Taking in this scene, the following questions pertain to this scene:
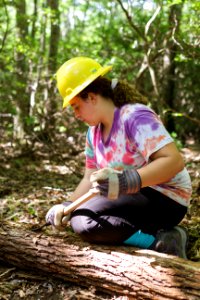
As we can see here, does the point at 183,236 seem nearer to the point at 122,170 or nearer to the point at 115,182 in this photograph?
the point at 122,170

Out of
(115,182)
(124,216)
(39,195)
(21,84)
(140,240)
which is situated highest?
(21,84)

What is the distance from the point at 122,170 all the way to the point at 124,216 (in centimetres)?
30

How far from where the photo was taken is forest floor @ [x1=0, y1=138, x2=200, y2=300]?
226 centimetres

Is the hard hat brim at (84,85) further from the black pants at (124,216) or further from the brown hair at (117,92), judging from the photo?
the black pants at (124,216)

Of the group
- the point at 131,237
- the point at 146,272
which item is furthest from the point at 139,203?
the point at 146,272

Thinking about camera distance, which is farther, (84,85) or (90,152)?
(90,152)

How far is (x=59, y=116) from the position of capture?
648 cm

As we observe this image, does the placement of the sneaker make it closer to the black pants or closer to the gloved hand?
the black pants

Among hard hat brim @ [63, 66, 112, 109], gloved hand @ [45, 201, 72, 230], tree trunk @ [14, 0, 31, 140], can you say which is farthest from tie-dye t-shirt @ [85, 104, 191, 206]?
tree trunk @ [14, 0, 31, 140]

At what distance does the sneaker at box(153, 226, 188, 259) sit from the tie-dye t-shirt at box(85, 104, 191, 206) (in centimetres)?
→ 22

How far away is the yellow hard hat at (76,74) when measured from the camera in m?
2.42

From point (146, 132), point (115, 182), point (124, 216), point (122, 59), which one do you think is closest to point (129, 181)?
point (115, 182)

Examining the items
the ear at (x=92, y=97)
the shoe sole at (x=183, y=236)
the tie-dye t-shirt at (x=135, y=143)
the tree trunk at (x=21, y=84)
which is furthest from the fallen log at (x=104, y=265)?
the tree trunk at (x=21, y=84)

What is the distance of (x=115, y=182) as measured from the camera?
6.75 feet
